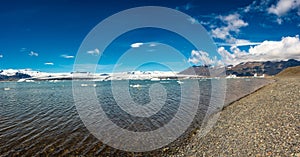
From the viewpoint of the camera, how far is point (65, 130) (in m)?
20.5

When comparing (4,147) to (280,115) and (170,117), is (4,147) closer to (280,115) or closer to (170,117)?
(170,117)

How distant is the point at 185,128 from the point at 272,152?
35.3ft

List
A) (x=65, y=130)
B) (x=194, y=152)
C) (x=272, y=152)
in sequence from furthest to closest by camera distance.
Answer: (x=65, y=130)
(x=194, y=152)
(x=272, y=152)

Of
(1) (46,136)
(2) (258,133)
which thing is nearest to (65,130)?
(1) (46,136)

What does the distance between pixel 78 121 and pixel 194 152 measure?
1608cm

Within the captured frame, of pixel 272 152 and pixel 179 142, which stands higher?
pixel 272 152

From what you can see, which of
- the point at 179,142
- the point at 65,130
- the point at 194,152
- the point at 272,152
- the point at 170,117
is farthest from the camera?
the point at 170,117

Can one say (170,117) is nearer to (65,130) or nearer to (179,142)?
(179,142)

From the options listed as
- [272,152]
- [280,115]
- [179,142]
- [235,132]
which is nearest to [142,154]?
[179,142]

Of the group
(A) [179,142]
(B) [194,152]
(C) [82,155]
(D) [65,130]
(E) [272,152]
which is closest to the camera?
(E) [272,152]

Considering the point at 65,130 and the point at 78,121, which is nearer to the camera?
the point at 65,130

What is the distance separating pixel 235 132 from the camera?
50.3ft

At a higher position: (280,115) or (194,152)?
(280,115)

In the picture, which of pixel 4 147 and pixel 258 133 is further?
pixel 4 147
